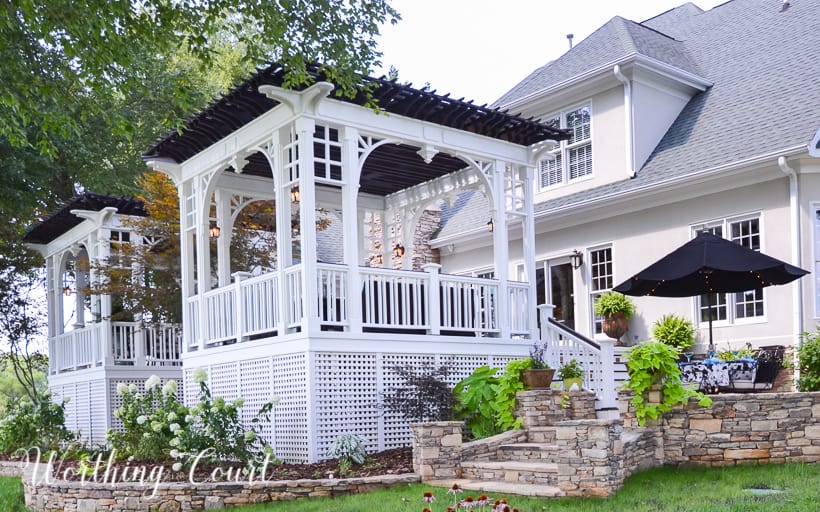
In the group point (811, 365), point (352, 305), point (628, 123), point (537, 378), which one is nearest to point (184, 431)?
point (352, 305)

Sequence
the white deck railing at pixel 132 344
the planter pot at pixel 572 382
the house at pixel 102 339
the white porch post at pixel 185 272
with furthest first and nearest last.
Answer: the white deck railing at pixel 132 344 → the house at pixel 102 339 → the white porch post at pixel 185 272 → the planter pot at pixel 572 382

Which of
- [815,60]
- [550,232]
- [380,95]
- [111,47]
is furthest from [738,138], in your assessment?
[111,47]

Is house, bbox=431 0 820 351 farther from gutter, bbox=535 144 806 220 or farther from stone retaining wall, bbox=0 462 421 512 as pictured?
stone retaining wall, bbox=0 462 421 512

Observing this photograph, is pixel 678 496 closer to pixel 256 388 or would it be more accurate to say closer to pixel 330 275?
pixel 330 275

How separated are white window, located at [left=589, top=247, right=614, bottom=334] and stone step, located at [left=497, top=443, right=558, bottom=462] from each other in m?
6.09

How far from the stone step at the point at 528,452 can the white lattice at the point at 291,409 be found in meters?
2.29

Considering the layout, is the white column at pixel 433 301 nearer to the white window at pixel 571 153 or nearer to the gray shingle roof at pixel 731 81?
the gray shingle roof at pixel 731 81

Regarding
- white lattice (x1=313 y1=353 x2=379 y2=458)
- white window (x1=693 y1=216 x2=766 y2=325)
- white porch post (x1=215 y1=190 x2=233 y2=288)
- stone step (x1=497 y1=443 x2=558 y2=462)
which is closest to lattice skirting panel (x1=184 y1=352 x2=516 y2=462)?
white lattice (x1=313 y1=353 x2=379 y2=458)

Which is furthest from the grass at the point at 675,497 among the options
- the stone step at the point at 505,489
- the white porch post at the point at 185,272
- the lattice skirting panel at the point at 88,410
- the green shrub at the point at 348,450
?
the lattice skirting panel at the point at 88,410

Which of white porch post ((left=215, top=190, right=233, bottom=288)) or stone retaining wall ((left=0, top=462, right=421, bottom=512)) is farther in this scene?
white porch post ((left=215, top=190, right=233, bottom=288))

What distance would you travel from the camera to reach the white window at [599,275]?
1497cm

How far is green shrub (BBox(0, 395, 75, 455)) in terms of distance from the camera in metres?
14.4

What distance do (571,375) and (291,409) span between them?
350 centimetres

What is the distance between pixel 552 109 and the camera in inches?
646
